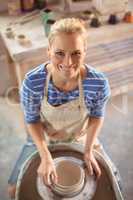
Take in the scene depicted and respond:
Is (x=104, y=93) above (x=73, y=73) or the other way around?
the other way around

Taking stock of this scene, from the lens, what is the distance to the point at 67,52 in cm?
107

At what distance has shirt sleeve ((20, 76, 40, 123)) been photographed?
1196 mm

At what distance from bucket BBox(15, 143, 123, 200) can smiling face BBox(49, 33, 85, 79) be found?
0.84ft

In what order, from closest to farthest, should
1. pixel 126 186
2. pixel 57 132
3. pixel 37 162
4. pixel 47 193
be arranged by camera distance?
pixel 47 193, pixel 37 162, pixel 57 132, pixel 126 186

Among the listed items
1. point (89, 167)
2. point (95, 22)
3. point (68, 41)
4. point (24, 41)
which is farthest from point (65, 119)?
point (95, 22)

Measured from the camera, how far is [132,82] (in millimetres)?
1821

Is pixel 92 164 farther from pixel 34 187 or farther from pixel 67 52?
pixel 67 52

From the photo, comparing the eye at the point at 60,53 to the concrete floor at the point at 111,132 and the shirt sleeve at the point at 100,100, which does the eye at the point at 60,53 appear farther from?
the concrete floor at the point at 111,132

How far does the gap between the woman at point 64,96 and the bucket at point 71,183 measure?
0.09 ft

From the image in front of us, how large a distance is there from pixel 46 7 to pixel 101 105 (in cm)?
69

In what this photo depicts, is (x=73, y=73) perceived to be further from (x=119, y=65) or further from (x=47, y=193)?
(x=119, y=65)

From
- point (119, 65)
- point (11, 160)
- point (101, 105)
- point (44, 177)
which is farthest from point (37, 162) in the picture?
point (119, 65)

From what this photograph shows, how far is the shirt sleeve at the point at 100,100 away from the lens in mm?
1215

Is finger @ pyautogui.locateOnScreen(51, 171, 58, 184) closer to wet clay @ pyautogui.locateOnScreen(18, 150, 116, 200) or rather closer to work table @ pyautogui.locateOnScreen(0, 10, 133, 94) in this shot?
wet clay @ pyautogui.locateOnScreen(18, 150, 116, 200)
